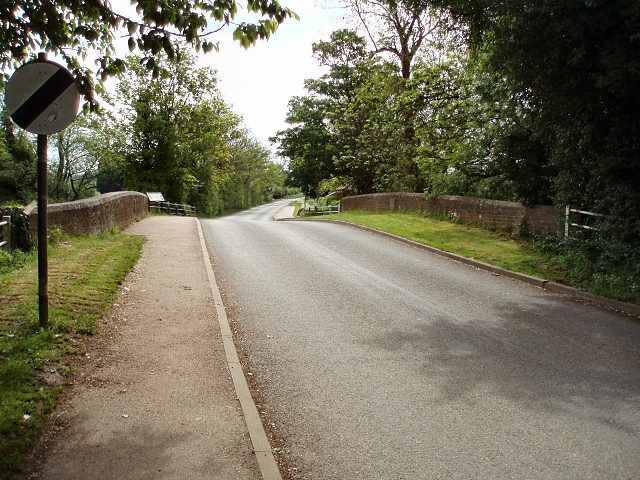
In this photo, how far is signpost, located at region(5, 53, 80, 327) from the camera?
17.8 ft

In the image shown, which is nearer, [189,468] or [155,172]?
[189,468]

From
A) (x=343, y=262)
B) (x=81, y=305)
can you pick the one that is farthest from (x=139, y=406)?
(x=343, y=262)

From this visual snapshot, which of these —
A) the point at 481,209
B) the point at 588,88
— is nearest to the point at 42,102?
the point at 588,88

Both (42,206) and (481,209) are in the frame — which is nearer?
(42,206)

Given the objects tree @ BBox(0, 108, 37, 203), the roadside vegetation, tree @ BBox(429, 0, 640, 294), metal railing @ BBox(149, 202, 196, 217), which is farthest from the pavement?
tree @ BBox(0, 108, 37, 203)

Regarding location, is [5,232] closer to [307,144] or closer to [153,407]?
[153,407]

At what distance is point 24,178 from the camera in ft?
146

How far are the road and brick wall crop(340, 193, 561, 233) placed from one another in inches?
171

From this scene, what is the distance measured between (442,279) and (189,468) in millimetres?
7761

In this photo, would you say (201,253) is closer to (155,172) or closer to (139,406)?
(139,406)

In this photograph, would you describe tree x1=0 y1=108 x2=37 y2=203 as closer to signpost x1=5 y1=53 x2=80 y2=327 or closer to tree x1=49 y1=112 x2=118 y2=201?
tree x1=49 y1=112 x2=118 y2=201

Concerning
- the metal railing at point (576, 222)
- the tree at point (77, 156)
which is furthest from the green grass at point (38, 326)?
the tree at point (77, 156)

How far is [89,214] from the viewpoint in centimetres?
1330

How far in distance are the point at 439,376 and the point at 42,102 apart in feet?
16.2
